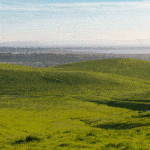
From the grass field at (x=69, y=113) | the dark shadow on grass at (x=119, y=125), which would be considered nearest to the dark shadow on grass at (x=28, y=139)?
the grass field at (x=69, y=113)

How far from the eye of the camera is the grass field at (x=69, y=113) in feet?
43.8

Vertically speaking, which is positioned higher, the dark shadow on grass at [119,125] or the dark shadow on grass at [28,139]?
the dark shadow on grass at [119,125]

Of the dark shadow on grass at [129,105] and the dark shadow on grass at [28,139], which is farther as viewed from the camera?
the dark shadow on grass at [129,105]

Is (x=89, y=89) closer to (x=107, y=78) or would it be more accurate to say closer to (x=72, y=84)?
(x=72, y=84)

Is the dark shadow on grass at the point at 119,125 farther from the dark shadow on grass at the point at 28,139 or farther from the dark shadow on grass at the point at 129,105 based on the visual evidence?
the dark shadow on grass at the point at 129,105

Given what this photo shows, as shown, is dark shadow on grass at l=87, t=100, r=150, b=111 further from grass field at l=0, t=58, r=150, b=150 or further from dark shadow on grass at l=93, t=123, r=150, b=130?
dark shadow on grass at l=93, t=123, r=150, b=130

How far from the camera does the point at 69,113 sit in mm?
23656

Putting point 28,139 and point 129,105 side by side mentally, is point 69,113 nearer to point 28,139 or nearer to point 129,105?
point 129,105

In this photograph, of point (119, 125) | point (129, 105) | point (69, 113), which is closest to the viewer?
point (119, 125)

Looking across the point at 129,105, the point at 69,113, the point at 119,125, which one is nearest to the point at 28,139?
the point at 119,125

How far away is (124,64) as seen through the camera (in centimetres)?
7200

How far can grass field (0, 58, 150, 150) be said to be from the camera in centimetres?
1335

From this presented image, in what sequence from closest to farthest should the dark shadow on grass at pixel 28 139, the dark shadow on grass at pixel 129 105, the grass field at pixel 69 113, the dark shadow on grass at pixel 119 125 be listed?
the grass field at pixel 69 113 < the dark shadow on grass at pixel 28 139 < the dark shadow on grass at pixel 119 125 < the dark shadow on grass at pixel 129 105

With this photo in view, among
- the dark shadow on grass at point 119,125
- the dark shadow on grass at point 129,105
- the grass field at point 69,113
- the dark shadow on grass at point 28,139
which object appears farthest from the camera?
the dark shadow on grass at point 129,105
